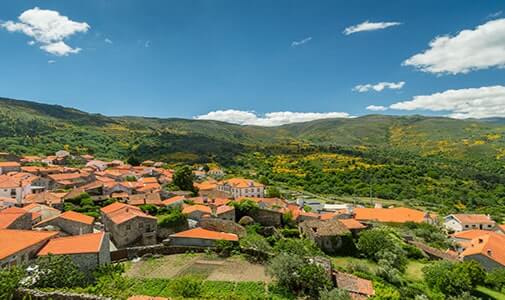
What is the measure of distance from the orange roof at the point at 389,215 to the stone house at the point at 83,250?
4383 cm

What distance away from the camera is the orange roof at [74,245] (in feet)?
65.8

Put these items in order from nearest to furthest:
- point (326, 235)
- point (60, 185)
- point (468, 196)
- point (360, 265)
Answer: point (360, 265), point (326, 235), point (60, 185), point (468, 196)

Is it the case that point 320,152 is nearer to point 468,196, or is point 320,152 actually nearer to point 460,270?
point 468,196

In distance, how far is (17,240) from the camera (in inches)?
805

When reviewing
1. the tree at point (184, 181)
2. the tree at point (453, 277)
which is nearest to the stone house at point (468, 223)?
the tree at point (453, 277)

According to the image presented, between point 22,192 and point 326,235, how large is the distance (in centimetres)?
4088

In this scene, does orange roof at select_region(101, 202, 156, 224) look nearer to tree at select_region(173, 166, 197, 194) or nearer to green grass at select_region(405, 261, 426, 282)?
tree at select_region(173, 166, 197, 194)

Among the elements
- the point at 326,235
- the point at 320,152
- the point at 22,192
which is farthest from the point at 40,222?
the point at 320,152

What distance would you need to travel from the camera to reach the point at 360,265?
2895 centimetres

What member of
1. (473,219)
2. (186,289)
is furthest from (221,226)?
(473,219)

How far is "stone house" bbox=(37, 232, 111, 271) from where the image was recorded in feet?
65.4

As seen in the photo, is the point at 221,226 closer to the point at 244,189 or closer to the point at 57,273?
the point at 57,273

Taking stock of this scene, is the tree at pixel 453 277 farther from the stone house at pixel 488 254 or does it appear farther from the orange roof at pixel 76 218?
the orange roof at pixel 76 218

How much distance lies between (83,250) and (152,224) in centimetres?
980
